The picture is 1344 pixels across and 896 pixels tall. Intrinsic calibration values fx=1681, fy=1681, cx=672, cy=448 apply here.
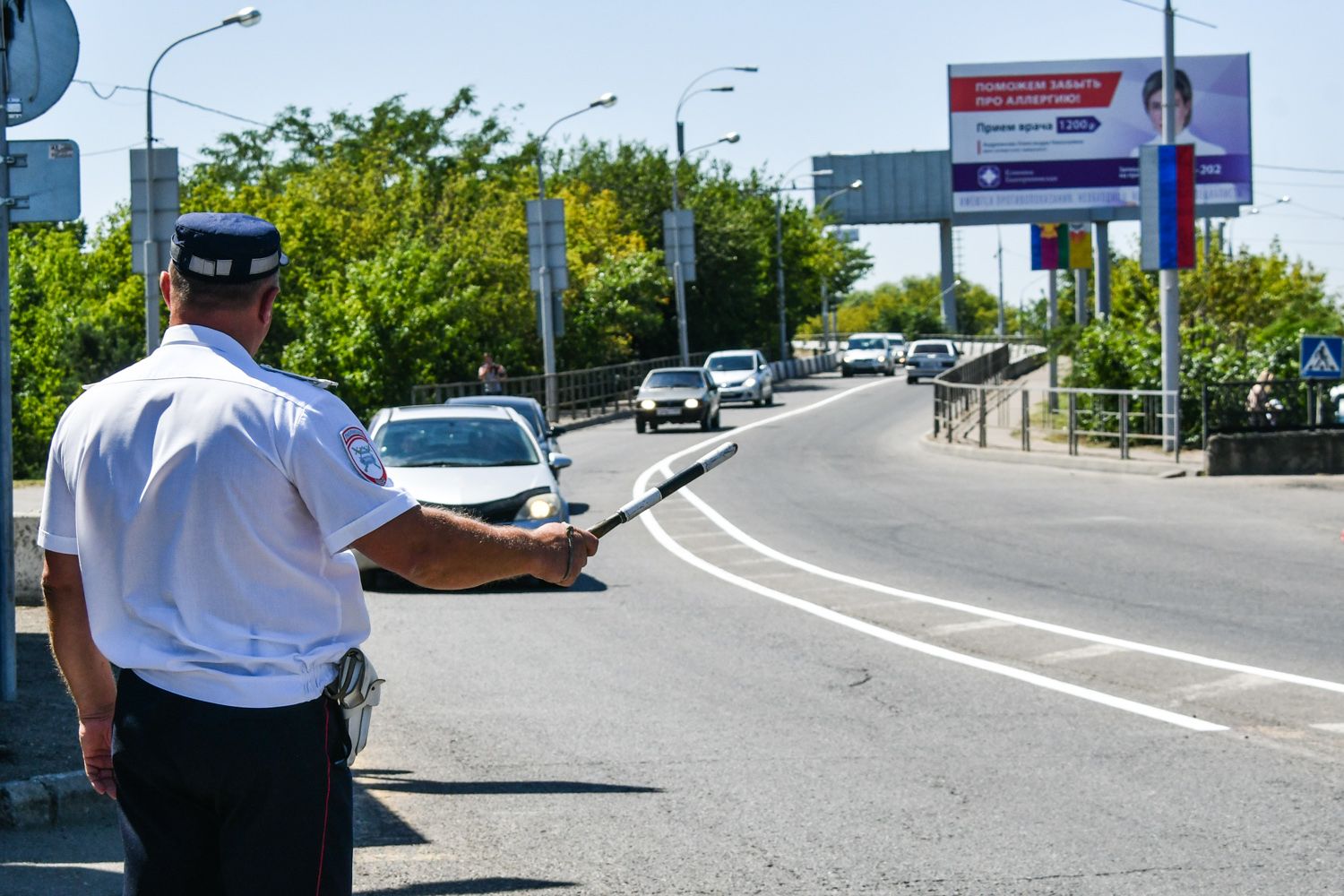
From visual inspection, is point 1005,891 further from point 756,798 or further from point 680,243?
point 680,243

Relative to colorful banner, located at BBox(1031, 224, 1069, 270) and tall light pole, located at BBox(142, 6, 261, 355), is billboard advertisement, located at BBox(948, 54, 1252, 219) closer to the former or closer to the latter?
colorful banner, located at BBox(1031, 224, 1069, 270)

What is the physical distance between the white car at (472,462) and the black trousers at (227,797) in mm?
10521

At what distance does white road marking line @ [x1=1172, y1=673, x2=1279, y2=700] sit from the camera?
29.0 feet

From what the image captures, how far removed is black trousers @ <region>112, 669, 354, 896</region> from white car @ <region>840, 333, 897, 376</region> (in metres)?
71.7

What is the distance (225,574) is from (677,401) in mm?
37112

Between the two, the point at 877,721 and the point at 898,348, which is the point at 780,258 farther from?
the point at 877,721

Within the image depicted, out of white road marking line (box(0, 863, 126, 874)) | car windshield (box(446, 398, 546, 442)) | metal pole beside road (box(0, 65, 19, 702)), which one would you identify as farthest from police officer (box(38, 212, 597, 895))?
car windshield (box(446, 398, 546, 442))

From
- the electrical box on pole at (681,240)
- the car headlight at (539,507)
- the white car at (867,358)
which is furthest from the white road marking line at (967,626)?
the white car at (867,358)

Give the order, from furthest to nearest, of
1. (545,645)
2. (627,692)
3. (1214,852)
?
(545,645), (627,692), (1214,852)

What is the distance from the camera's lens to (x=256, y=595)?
3.00 m

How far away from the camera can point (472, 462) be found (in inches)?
601

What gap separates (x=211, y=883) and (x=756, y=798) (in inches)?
151

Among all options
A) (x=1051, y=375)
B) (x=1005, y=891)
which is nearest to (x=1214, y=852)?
(x=1005, y=891)

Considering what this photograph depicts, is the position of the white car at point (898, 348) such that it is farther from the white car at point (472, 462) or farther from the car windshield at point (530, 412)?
the white car at point (472, 462)
